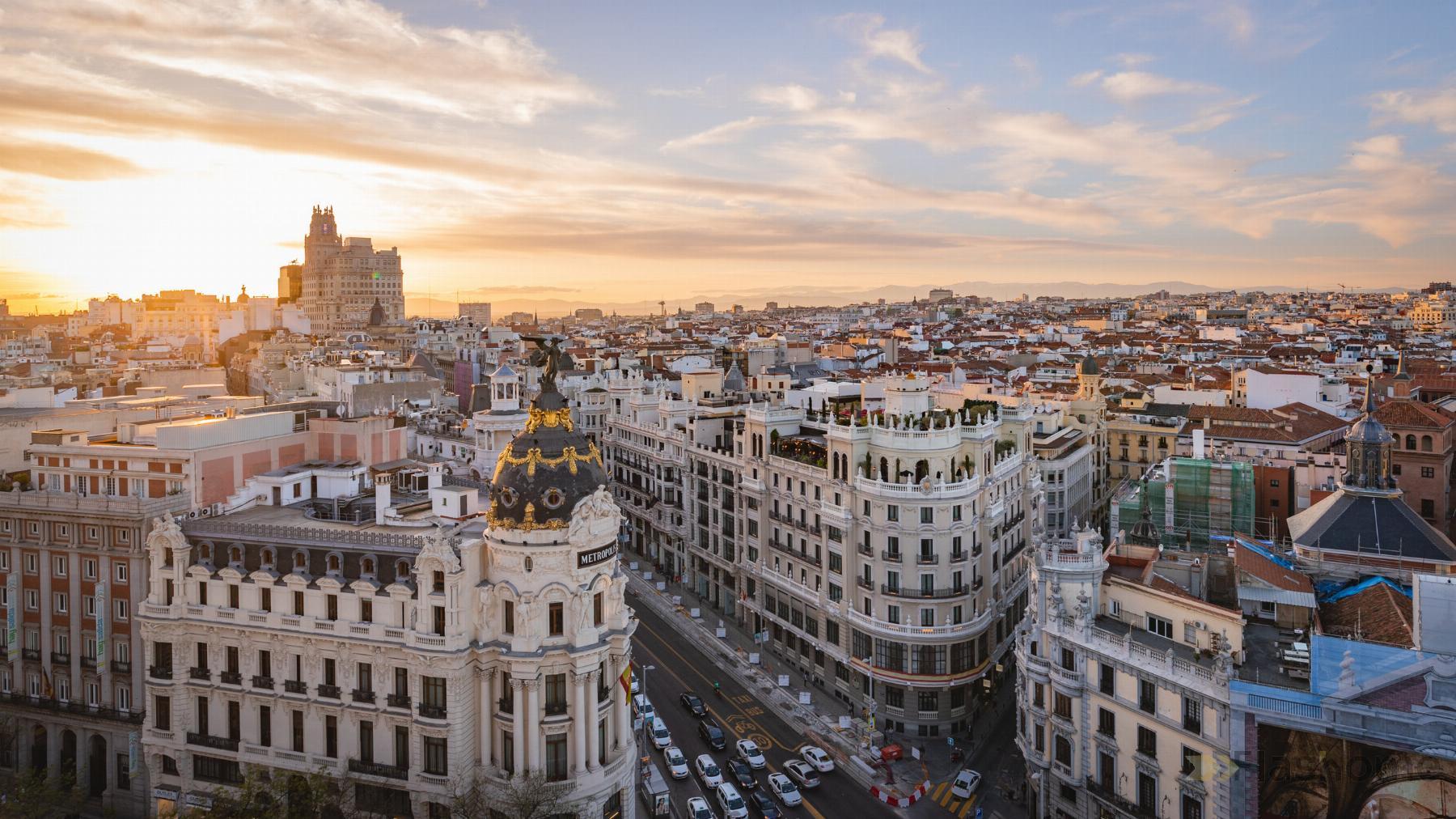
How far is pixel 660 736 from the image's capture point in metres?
65.1

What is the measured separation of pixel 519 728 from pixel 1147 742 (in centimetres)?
3161

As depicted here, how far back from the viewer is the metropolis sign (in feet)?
167

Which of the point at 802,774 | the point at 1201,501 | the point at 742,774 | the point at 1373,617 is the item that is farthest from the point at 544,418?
the point at 1201,501

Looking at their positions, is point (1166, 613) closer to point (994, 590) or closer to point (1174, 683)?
point (1174, 683)

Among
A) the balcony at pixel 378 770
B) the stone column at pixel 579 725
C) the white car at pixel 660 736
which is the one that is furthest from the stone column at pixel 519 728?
the white car at pixel 660 736

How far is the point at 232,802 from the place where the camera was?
155 feet

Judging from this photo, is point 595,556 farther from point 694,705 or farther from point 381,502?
point 694,705

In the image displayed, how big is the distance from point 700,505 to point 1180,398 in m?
68.8

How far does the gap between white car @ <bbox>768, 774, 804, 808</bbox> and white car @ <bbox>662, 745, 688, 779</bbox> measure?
18.3 feet

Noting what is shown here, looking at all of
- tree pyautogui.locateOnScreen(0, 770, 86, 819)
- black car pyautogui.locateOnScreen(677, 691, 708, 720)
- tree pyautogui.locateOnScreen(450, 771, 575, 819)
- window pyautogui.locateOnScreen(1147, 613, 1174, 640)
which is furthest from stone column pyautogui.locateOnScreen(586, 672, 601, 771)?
window pyautogui.locateOnScreen(1147, 613, 1174, 640)

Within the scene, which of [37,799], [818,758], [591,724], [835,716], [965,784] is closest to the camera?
[37,799]

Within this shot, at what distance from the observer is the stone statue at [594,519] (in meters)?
50.4

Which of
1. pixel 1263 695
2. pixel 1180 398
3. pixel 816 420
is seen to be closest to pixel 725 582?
pixel 816 420

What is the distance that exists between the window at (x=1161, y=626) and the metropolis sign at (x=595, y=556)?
28.9 metres
